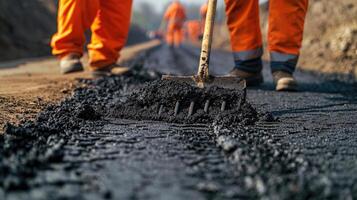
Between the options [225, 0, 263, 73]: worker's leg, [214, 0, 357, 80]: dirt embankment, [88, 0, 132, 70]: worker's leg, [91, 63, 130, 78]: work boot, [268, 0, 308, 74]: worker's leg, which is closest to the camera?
[268, 0, 308, 74]: worker's leg

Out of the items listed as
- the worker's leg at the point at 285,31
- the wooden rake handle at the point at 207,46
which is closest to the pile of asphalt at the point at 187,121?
the wooden rake handle at the point at 207,46

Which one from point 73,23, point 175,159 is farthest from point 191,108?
point 73,23

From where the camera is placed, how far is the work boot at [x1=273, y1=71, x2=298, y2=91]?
3.73 meters

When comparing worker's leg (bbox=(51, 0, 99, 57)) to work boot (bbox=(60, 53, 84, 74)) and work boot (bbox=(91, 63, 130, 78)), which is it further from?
work boot (bbox=(91, 63, 130, 78))

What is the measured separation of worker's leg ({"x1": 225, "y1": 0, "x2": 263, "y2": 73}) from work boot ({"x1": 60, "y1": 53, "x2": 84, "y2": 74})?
1.57 meters

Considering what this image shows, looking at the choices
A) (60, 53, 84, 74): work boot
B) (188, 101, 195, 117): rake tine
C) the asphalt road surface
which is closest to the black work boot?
the asphalt road surface

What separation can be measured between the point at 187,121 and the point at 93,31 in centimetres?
219

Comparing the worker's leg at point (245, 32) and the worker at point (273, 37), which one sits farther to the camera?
the worker's leg at point (245, 32)

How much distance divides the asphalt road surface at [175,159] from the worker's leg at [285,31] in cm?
119

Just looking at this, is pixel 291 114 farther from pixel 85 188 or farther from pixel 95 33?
pixel 95 33

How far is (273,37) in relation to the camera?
3.80m

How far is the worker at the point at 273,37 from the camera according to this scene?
12.1ft

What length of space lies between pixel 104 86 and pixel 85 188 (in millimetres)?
2453

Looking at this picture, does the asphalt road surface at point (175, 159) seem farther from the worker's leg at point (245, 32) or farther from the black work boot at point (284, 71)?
the worker's leg at point (245, 32)
